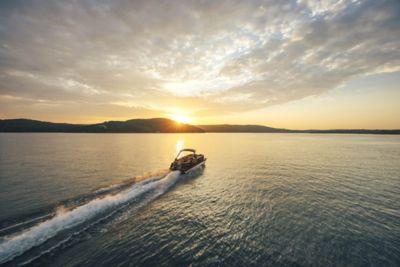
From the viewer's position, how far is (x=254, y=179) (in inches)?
1250

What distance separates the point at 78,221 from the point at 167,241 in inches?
328

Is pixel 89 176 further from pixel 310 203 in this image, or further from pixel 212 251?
pixel 310 203

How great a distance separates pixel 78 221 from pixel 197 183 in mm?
17423

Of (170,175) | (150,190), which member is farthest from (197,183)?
(150,190)

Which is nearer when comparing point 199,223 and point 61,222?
point 61,222

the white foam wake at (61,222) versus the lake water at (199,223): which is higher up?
the white foam wake at (61,222)

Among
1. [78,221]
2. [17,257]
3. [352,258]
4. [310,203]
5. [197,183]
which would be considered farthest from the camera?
[197,183]

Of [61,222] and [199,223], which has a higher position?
[61,222]

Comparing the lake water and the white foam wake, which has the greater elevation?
the white foam wake

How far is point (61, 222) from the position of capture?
1523cm

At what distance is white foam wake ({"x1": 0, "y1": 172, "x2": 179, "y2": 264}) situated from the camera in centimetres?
1174

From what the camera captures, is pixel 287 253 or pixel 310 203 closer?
pixel 287 253

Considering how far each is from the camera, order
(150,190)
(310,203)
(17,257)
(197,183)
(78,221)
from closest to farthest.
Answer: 1. (17,257)
2. (78,221)
3. (310,203)
4. (150,190)
5. (197,183)

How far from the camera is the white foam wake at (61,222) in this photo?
1174 cm
